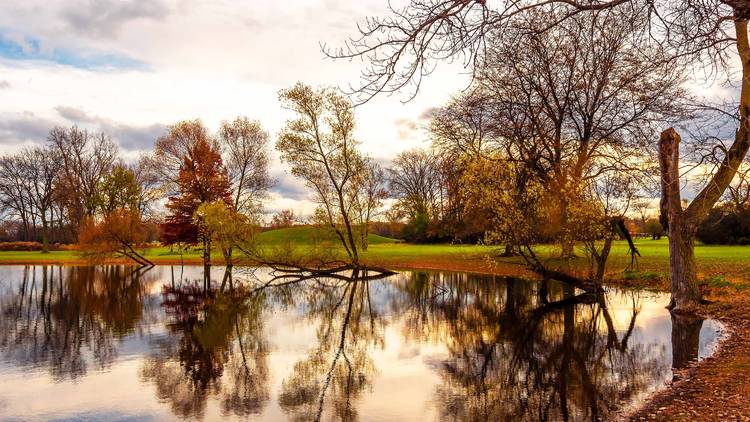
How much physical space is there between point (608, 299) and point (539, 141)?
12757mm

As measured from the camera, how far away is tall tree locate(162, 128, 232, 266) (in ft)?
141

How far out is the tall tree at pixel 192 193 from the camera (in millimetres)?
42844

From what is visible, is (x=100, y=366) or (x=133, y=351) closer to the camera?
(x=100, y=366)

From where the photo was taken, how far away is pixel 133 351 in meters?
13.4

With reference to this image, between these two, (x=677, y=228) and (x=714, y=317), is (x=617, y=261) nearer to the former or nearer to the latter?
(x=677, y=228)

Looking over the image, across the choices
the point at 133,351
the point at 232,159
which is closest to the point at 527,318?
the point at 133,351

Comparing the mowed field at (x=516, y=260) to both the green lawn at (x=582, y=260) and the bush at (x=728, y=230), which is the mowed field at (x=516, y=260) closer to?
the green lawn at (x=582, y=260)

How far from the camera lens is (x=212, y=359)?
40.5ft

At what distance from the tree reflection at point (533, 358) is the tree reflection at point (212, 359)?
343 centimetres

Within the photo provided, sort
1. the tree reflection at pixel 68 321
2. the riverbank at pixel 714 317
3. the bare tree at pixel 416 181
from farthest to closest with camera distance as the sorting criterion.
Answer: the bare tree at pixel 416 181 < the tree reflection at pixel 68 321 < the riverbank at pixel 714 317

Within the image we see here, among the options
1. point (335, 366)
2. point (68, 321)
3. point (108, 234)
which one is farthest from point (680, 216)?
point (108, 234)

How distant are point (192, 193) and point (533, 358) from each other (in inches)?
1414

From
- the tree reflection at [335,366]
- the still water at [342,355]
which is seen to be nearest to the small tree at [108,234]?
the still water at [342,355]

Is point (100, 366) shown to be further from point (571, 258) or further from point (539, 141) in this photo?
point (539, 141)
